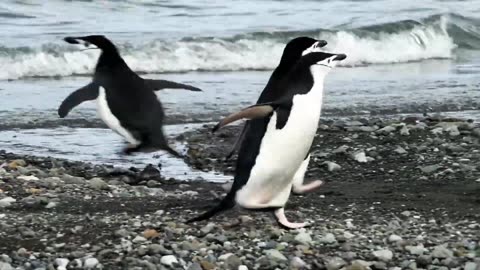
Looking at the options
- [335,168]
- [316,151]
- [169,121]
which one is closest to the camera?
[335,168]

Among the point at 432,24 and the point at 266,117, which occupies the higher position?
the point at 266,117

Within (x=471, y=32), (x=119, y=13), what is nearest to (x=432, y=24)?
(x=471, y=32)

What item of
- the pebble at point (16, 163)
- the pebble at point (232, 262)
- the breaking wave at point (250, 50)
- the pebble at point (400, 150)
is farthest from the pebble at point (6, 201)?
the breaking wave at point (250, 50)

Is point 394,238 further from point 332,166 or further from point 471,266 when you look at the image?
point 332,166

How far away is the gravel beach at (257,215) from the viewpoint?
12.4 ft

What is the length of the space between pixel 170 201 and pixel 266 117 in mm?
809

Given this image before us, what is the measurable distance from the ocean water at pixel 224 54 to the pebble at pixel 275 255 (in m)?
2.59

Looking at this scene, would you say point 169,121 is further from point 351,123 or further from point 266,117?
point 266,117

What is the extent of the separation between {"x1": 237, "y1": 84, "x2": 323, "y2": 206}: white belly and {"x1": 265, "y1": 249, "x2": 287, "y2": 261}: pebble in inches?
19.8

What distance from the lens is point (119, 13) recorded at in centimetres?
1597

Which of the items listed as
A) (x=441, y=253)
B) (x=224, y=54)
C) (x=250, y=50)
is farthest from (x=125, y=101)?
(x=250, y=50)

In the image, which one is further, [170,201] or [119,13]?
[119,13]

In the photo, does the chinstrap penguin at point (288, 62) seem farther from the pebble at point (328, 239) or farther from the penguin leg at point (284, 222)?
the pebble at point (328, 239)

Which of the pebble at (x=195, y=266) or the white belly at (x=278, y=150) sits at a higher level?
the white belly at (x=278, y=150)
